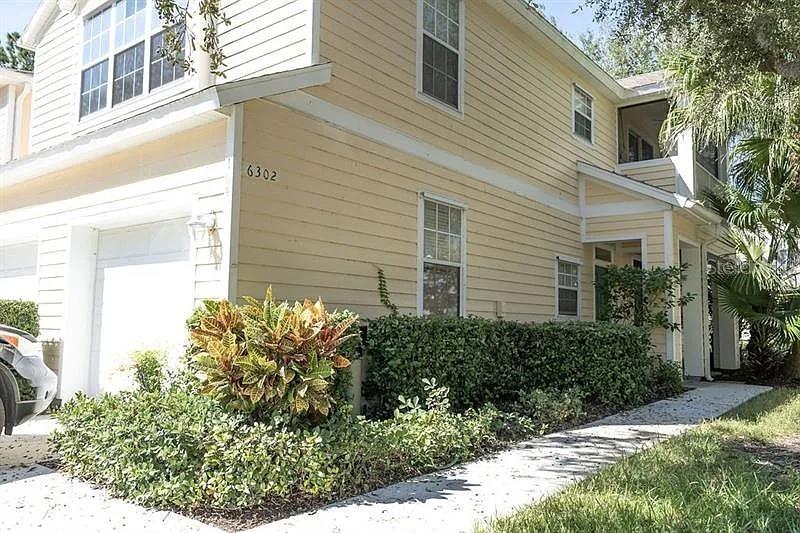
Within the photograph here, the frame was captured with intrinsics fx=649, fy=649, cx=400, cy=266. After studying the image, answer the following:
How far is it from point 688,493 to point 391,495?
2.07 meters

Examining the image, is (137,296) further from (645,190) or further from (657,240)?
(657,240)

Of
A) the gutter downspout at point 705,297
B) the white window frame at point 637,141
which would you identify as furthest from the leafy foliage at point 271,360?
the white window frame at point 637,141

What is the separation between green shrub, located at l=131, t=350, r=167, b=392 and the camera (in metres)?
6.56

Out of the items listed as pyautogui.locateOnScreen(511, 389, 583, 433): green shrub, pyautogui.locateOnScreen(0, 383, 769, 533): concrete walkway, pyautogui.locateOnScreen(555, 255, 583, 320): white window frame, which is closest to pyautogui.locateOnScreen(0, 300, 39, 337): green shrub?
pyautogui.locateOnScreen(0, 383, 769, 533): concrete walkway

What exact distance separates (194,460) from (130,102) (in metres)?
5.89

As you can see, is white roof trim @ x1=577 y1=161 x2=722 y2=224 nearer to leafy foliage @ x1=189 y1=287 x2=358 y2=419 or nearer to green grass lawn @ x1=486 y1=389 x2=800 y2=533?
green grass lawn @ x1=486 y1=389 x2=800 y2=533

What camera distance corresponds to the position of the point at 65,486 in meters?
5.00

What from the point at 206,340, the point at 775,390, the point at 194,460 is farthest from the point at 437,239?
the point at 775,390

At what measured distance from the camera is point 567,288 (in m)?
12.5

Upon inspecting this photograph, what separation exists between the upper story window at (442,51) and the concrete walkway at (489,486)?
5073 millimetres

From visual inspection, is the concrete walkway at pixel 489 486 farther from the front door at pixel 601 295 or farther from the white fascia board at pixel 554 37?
the white fascia board at pixel 554 37

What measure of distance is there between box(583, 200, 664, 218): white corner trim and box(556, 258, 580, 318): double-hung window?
1.09 meters

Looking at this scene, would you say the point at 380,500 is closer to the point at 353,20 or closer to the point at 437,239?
the point at 437,239

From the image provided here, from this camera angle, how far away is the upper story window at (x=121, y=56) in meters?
8.56
